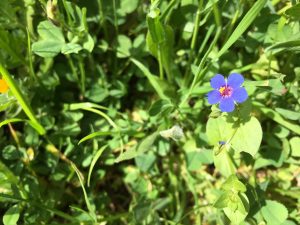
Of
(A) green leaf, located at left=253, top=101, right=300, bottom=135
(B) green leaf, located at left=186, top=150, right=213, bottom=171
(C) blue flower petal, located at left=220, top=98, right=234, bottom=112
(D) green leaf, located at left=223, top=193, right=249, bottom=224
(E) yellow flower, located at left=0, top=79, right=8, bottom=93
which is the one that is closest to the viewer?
(C) blue flower petal, located at left=220, top=98, right=234, bottom=112

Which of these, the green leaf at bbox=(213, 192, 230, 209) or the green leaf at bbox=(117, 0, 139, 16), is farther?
the green leaf at bbox=(117, 0, 139, 16)

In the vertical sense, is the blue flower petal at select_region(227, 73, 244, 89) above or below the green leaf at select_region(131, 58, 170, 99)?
above

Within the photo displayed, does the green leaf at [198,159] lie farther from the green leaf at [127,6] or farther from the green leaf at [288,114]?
the green leaf at [127,6]

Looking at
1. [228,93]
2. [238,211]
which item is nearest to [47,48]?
[228,93]

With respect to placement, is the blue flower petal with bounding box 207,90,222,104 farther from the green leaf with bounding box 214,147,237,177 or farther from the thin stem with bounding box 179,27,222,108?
the green leaf with bounding box 214,147,237,177

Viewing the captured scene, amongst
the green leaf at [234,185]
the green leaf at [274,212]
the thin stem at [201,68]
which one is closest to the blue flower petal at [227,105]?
the thin stem at [201,68]

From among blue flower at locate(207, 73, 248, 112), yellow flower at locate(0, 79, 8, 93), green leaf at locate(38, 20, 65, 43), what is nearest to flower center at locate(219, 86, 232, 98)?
blue flower at locate(207, 73, 248, 112)
